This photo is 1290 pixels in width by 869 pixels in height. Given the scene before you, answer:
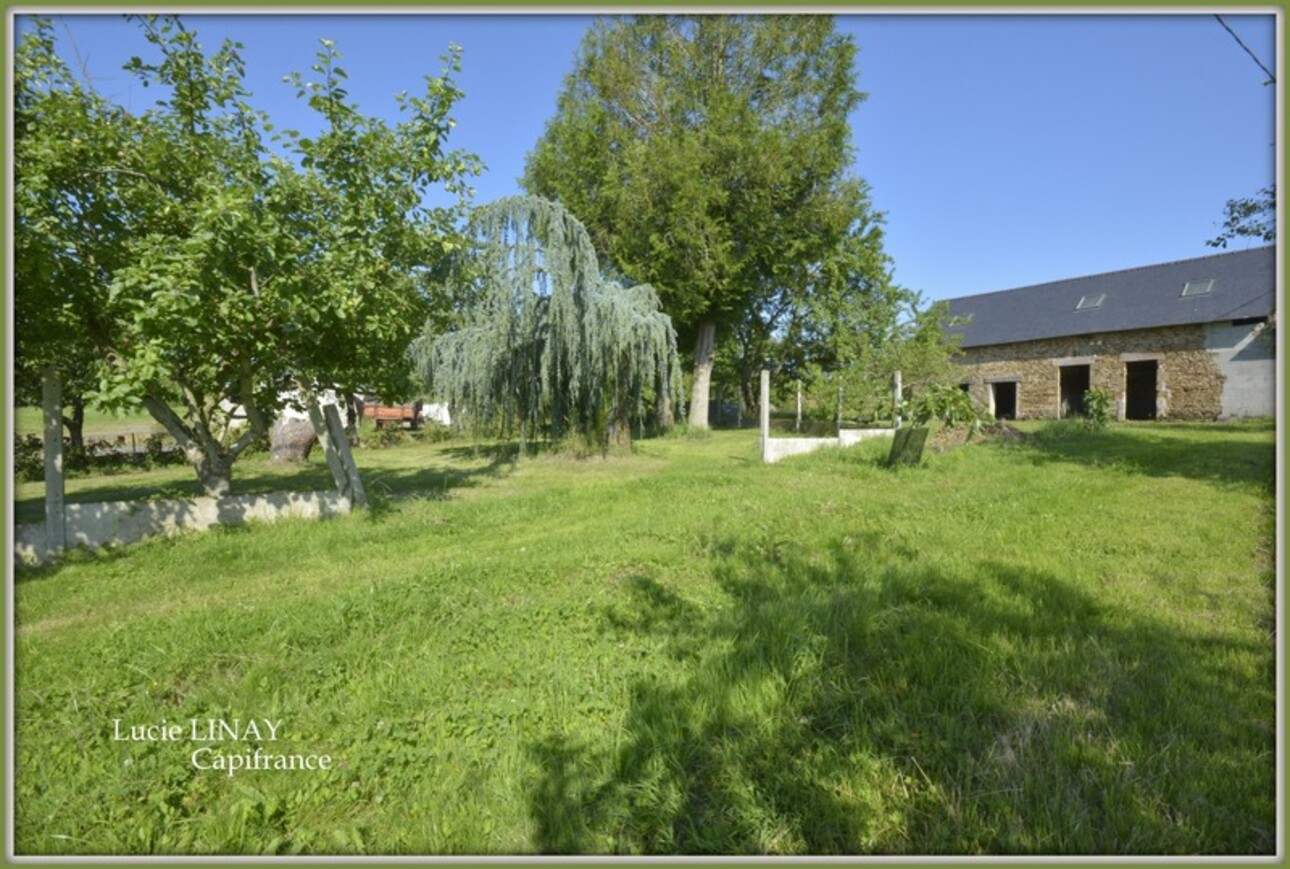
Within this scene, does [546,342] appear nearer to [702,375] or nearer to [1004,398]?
[702,375]

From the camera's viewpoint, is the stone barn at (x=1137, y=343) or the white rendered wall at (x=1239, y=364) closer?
the white rendered wall at (x=1239, y=364)

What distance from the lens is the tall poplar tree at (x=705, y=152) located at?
20828mm

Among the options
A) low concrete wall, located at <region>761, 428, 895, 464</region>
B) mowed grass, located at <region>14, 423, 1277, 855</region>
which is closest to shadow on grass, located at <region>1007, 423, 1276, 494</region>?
low concrete wall, located at <region>761, 428, 895, 464</region>

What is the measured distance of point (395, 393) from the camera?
7.29 metres

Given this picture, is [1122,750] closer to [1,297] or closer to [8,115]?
[1,297]

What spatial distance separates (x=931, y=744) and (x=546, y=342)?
11228mm

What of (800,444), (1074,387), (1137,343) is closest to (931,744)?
(800,444)

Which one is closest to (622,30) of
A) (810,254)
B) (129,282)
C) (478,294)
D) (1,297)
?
(810,254)

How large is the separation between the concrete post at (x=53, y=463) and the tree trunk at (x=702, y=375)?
62.7 feet

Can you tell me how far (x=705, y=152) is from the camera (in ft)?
68.2

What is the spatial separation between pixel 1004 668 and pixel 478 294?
1079 centimetres

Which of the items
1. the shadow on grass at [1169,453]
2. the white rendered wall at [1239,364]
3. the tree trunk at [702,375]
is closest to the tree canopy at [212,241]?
the shadow on grass at [1169,453]

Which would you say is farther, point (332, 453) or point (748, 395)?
point (748, 395)

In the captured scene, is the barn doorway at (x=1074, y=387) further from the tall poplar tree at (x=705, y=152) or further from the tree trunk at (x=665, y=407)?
the tree trunk at (x=665, y=407)
